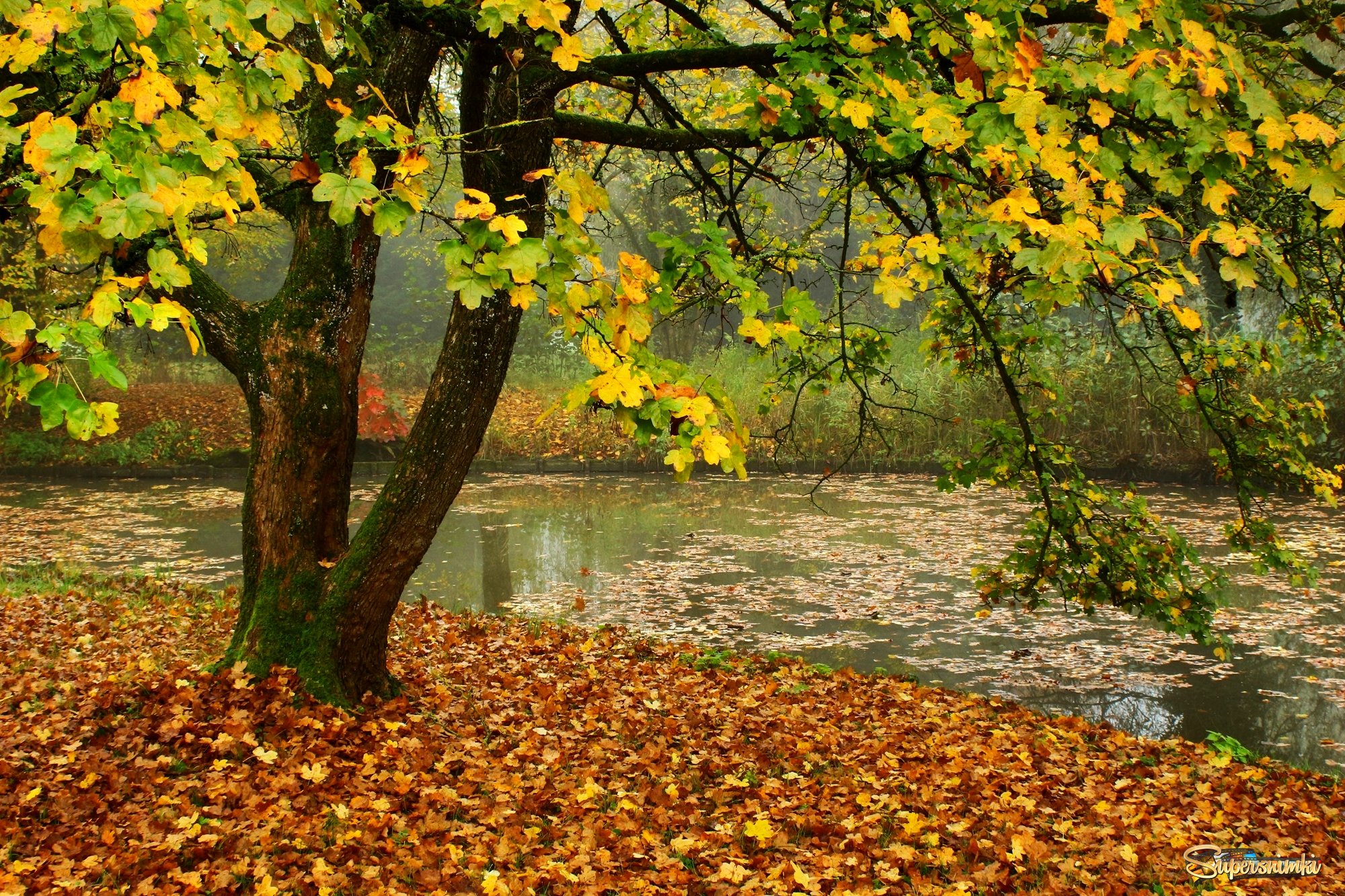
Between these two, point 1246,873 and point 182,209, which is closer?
point 182,209

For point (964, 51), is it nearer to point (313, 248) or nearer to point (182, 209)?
point (182, 209)

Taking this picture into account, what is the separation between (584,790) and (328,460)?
2142mm

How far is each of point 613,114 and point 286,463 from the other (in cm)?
539

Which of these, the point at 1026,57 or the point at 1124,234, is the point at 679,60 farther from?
the point at 1124,234

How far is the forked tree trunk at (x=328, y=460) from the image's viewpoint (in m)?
4.73

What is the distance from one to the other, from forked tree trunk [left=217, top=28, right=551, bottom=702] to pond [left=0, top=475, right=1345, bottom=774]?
3328 millimetres

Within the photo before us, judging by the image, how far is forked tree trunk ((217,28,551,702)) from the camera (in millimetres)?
4730

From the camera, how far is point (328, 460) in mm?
4832

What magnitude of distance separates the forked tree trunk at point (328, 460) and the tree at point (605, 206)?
14mm

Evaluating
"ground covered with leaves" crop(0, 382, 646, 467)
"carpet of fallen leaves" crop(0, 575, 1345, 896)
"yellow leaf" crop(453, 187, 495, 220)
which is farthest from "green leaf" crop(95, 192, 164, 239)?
"ground covered with leaves" crop(0, 382, 646, 467)

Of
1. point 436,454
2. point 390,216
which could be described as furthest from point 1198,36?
point 436,454

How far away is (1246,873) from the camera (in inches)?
139

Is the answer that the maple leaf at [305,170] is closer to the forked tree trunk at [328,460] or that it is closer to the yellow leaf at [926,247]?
the forked tree trunk at [328,460]

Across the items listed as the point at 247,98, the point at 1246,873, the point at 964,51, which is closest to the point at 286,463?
the point at 247,98
